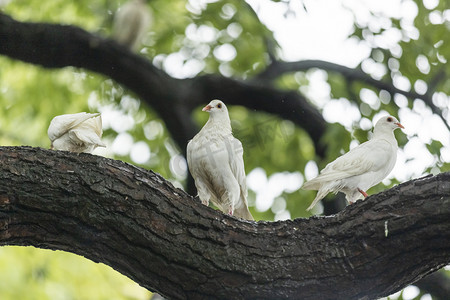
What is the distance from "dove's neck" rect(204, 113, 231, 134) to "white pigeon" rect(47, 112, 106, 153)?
0.94 meters

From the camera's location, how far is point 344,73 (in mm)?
7508

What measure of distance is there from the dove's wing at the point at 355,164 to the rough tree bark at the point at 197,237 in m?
0.84

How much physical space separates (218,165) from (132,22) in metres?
5.24

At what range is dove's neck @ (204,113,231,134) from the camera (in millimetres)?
4793

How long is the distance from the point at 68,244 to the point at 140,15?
21.7 feet

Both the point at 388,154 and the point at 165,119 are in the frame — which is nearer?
the point at 388,154

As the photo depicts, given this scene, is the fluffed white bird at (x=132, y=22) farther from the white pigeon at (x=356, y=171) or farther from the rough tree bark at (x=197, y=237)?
the rough tree bark at (x=197, y=237)

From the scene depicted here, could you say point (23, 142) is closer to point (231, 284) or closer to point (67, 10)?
point (67, 10)

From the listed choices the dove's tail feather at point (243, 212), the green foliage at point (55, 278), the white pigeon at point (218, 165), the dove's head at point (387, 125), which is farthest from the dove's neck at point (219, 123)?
the green foliage at point (55, 278)

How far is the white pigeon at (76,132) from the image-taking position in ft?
13.2

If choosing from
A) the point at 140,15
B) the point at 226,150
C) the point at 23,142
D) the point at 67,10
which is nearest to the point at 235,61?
the point at 140,15

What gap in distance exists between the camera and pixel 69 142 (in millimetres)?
4125

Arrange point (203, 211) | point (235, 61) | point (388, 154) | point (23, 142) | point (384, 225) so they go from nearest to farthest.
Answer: point (384, 225)
point (203, 211)
point (388, 154)
point (235, 61)
point (23, 142)

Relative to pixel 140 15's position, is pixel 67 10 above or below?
above
